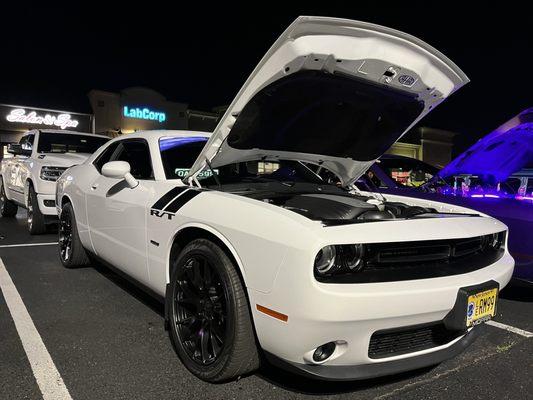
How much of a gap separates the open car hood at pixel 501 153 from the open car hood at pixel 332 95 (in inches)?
50.4

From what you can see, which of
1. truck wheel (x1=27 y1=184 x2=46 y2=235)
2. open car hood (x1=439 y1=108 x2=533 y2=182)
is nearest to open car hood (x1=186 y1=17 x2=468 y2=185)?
open car hood (x1=439 y1=108 x2=533 y2=182)

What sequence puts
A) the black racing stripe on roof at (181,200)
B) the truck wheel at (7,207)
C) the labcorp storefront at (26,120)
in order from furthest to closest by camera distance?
the labcorp storefront at (26,120) < the truck wheel at (7,207) < the black racing stripe on roof at (181,200)

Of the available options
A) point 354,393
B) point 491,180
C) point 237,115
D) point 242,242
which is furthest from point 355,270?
point 491,180

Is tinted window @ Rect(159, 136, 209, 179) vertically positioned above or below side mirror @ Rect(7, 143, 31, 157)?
below

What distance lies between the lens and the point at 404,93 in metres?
3.05

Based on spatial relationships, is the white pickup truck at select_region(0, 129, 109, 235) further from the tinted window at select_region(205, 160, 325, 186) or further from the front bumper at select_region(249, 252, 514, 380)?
the front bumper at select_region(249, 252, 514, 380)

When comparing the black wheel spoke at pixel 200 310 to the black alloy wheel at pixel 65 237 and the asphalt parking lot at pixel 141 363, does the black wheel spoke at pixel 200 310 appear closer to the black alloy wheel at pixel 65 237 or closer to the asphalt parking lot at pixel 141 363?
the asphalt parking lot at pixel 141 363

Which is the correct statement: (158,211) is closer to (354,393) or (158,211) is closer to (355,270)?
(355,270)

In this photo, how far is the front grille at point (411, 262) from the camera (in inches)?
81.6

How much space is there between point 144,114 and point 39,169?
54.7 feet

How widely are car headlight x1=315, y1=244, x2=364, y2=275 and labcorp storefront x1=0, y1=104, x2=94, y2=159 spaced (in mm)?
19024

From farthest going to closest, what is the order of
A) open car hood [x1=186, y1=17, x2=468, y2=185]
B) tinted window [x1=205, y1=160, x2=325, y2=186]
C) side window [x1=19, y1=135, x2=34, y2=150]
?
side window [x1=19, y1=135, x2=34, y2=150] < tinted window [x1=205, y1=160, x2=325, y2=186] < open car hood [x1=186, y1=17, x2=468, y2=185]

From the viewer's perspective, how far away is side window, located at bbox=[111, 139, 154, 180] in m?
3.44

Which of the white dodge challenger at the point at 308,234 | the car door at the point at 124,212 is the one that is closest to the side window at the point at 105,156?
the car door at the point at 124,212
